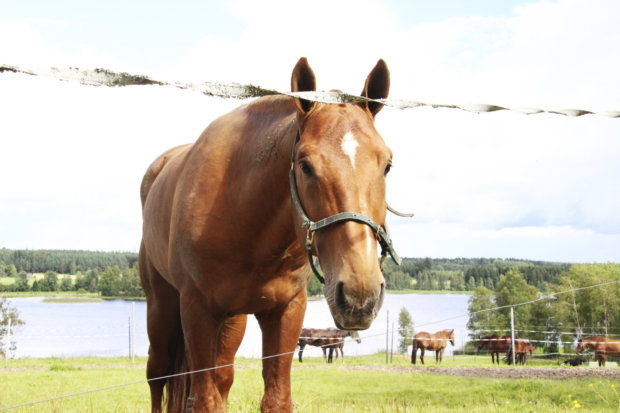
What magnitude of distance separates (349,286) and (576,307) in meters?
56.1

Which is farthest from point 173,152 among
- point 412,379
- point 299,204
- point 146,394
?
point 412,379

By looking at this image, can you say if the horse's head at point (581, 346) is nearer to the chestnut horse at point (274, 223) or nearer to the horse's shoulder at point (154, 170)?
the horse's shoulder at point (154, 170)

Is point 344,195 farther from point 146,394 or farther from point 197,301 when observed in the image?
point 146,394

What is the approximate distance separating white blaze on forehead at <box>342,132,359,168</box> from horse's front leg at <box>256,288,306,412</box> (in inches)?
55.6

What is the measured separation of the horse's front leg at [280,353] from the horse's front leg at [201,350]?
302 mm

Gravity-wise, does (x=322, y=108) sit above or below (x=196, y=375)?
above

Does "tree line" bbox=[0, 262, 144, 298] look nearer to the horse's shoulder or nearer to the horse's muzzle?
the horse's shoulder

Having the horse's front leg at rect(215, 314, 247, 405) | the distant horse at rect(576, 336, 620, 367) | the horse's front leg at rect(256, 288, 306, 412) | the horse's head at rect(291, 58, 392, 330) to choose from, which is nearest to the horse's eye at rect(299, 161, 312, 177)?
the horse's head at rect(291, 58, 392, 330)

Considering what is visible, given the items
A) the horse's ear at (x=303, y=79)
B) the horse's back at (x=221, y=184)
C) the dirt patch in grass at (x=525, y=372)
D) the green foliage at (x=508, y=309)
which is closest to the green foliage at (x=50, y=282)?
the green foliage at (x=508, y=309)

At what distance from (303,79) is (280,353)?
1676 millimetres

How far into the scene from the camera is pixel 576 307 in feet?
168

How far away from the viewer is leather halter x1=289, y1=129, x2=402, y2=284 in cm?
210

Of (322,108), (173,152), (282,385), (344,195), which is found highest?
(173,152)

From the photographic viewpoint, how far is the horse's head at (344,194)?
199cm
